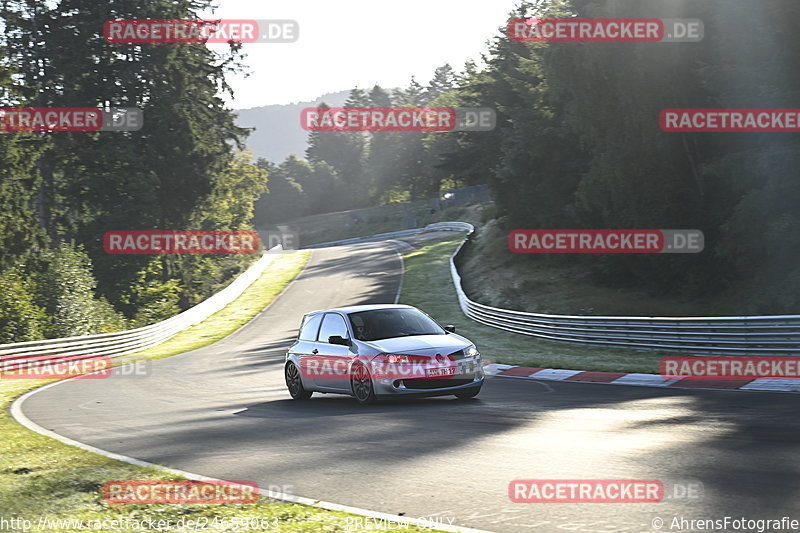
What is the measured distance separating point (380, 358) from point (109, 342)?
69.4 feet

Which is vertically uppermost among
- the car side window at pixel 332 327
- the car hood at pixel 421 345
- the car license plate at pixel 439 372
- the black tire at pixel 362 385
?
the car side window at pixel 332 327

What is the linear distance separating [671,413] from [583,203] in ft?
83.6

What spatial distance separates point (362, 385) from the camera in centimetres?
1379

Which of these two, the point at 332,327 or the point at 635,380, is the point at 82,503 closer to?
the point at 332,327

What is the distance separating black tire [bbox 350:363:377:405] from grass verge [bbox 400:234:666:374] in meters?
6.79

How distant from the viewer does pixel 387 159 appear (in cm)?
14925

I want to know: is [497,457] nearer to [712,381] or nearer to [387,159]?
[712,381]

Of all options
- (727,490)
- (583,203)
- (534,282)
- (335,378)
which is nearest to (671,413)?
(727,490)

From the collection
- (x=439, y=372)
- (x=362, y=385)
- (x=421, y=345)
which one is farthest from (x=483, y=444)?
(x=362, y=385)

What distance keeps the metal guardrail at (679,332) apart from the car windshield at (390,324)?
7875 millimetres

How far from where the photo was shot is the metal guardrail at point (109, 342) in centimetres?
2606

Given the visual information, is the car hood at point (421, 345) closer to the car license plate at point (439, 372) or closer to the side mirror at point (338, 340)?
the car license plate at point (439, 372)

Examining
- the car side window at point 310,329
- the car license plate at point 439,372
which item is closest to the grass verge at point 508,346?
Result: the car license plate at point 439,372

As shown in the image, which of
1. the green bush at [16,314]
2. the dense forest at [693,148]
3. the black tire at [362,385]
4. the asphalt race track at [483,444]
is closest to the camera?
the asphalt race track at [483,444]
